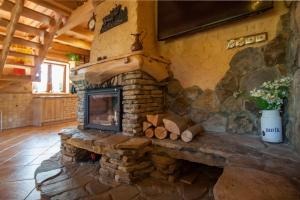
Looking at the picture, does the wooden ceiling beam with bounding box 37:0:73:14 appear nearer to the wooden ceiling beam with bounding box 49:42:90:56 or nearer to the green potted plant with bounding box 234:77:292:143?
the wooden ceiling beam with bounding box 49:42:90:56

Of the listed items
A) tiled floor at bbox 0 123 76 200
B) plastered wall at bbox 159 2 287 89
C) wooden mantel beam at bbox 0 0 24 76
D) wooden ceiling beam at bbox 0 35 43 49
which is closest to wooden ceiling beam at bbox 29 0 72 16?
wooden mantel beam at bbox 0 0 24 76

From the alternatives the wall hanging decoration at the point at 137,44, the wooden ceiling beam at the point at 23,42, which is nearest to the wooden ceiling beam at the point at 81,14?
the wooden ceiling beam at the point at 23,42

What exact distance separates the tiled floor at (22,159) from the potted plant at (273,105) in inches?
87.4

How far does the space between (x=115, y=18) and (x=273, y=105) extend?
7.50ft

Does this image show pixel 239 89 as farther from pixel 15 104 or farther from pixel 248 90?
pixel 15 104

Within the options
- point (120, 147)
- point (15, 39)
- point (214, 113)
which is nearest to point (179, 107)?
point (214, 113)

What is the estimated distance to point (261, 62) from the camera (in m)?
1.84

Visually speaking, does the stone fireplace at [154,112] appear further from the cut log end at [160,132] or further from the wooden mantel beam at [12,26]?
the wooden mantel beam at [12,26]

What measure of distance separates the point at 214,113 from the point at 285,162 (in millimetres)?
1003

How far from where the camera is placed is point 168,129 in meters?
1.89

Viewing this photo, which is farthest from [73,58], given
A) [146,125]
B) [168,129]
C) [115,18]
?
[168,129]

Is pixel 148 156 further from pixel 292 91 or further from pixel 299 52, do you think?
pixel 299 52

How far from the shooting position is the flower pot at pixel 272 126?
156 cm

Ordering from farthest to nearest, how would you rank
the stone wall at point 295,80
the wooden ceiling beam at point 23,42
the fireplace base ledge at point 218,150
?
the wooden ceiling beam at point 23,42
the stone wall at point 295,80
the fireplace base ledge at point 218,150
